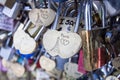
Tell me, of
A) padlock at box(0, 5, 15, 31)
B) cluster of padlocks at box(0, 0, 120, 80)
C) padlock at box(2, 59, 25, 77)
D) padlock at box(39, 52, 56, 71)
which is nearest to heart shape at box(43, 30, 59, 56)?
cluster of padlocks at box(0, 0, 120, 80)

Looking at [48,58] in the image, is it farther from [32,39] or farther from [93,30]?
[93,30]

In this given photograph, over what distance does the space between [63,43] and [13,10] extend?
9.7 inches

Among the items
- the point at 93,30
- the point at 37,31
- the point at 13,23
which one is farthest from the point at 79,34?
the point at 13,23

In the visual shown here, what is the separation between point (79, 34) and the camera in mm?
825

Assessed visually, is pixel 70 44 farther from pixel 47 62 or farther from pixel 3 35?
pixel 3 35

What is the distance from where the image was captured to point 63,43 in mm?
831

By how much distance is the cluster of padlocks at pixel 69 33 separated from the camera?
2.69 ft

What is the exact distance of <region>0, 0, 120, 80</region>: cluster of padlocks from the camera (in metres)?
0.82

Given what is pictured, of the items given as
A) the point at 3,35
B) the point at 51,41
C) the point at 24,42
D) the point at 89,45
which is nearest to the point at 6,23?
the point at 3,35

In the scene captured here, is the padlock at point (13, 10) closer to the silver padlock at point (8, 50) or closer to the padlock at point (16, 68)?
the silver padlock at point (8, 50)

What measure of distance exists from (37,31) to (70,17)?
0.40 ft

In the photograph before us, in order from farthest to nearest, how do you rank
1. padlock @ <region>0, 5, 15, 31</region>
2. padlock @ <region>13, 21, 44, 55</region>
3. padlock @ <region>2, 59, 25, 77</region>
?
padlock @ <region>2, 59, 25, 77</region>, padlock @ <region>0, 5, 15, 31</region>, padlock @ <region>13, 21, 44, 55</region>

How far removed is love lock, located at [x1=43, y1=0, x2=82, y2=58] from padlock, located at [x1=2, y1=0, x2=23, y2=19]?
17 cm

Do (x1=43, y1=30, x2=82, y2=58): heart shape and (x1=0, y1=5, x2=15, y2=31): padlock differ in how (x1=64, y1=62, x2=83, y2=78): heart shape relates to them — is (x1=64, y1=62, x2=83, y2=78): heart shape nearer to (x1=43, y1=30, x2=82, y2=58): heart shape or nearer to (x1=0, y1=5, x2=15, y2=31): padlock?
(x1=43, y1=30, x2=82, y2=58): heart shape
